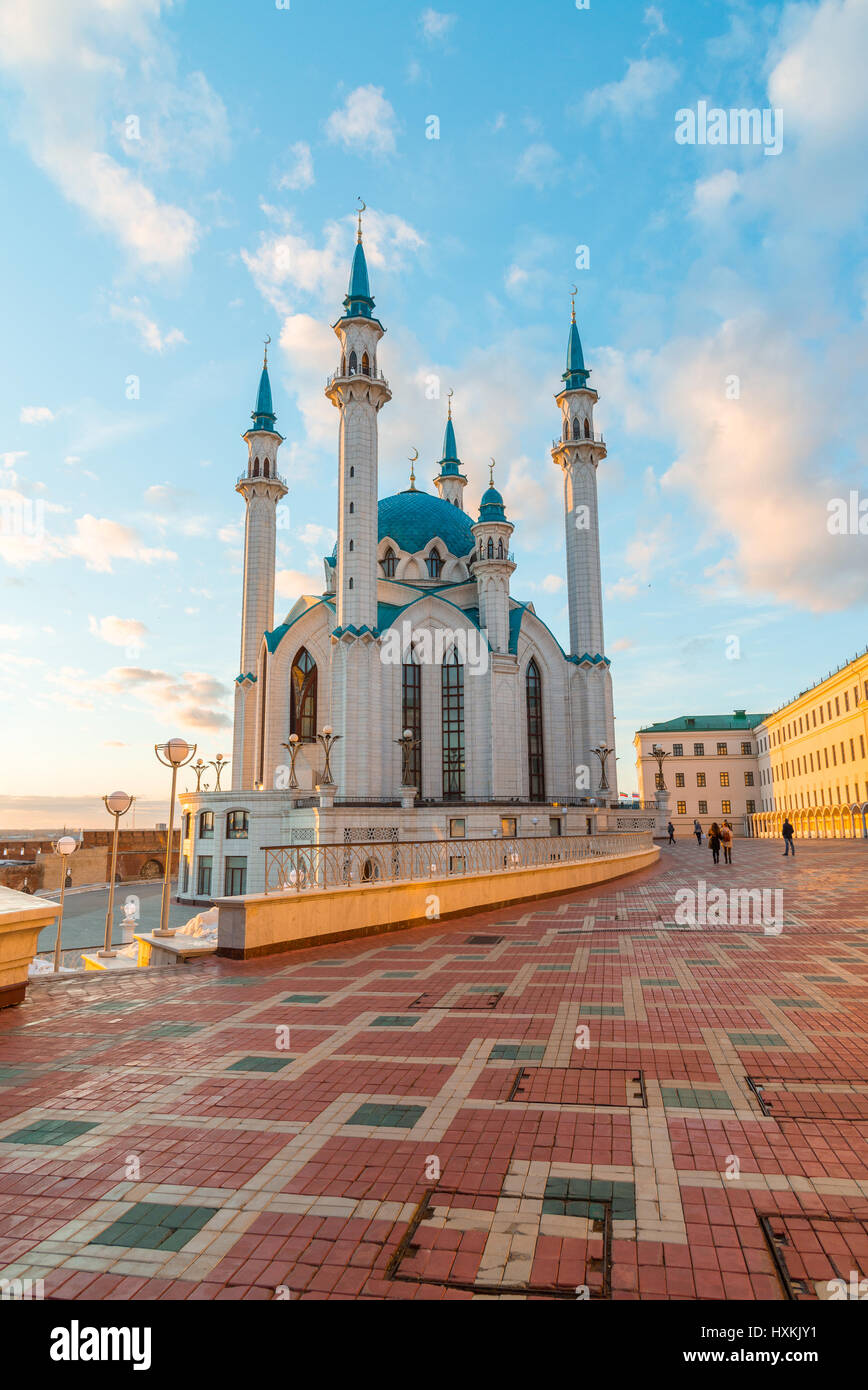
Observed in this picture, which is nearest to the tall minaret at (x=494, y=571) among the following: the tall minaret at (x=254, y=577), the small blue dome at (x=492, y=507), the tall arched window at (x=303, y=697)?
the small blue dome at (x=492, y=507)

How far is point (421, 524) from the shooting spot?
1961 inches

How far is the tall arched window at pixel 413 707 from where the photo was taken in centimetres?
4019

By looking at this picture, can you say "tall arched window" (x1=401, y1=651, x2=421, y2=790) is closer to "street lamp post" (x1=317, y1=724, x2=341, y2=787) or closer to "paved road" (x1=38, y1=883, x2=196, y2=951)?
"street lamp post" (x1=317, y1=724, x2=341, y2=787)

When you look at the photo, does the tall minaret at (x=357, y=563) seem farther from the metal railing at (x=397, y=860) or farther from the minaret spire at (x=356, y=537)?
the metal railing at (x=397, y=860)

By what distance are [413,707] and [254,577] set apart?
502 inches

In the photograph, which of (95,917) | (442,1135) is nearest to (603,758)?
(95,917)

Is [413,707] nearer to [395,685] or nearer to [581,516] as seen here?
[395,685]

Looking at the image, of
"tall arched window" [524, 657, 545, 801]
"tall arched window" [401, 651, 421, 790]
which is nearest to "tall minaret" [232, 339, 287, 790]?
"tall arched window" [401, 651, 421, 790]

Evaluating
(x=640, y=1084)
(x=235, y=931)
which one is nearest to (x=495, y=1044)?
(x=640, y=1084)

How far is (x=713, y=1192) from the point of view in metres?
3.47

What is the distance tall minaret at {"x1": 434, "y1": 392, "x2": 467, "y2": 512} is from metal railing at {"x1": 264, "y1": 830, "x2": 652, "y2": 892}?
49500mm
